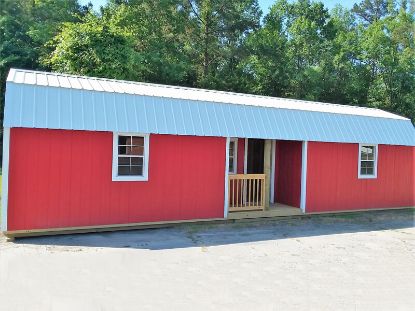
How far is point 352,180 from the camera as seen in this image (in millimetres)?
12656

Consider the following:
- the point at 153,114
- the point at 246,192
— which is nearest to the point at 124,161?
the point at 153,114

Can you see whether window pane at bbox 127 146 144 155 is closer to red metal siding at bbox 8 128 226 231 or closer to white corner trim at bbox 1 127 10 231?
red metal siding at bbox 8 128 226 231

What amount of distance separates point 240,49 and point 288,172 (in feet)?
66.6

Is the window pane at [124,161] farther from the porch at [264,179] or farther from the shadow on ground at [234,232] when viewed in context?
the porch at [264,179]

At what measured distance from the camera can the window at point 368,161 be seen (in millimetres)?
12971

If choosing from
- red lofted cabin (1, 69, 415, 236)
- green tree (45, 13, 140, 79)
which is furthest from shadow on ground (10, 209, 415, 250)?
green tree (45, 13, 140, 79)

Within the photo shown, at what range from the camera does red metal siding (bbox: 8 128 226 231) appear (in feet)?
27.0

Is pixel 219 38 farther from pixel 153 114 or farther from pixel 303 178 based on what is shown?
pixel 153 114

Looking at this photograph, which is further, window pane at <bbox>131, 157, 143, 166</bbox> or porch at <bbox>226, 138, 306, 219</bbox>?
porch at <bbox>226, 138, 306, 219</bbox>

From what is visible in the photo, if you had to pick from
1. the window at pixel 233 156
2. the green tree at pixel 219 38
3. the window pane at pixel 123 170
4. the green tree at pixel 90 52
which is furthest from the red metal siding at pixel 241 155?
the green tree at pixel 219 38

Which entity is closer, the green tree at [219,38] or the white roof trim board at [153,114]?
the white roof trim board at [153,114]

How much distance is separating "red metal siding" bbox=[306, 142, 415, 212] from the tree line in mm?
16768

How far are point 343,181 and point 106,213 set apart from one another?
7.46m

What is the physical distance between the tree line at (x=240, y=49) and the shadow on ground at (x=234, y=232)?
18.3 m
